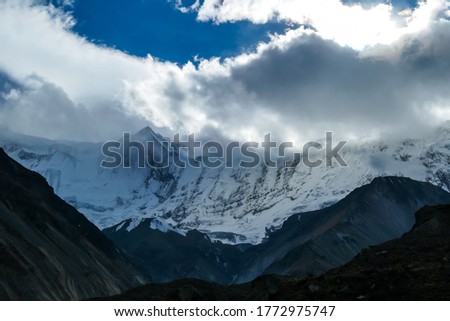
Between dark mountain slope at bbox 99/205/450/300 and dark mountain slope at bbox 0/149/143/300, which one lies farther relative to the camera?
dark mountain slope at bbox 0/149/143/300

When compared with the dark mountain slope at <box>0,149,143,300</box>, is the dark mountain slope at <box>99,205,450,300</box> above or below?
below

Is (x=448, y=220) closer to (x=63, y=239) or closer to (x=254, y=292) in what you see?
(x=254, y=292)

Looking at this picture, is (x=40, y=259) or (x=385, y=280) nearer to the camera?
(x=385, y=280)

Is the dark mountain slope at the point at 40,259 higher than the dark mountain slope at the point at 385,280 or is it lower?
higher

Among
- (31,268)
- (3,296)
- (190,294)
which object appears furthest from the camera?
(31,268)

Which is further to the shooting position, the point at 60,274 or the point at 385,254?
the point at 60,274

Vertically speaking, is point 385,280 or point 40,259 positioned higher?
point 40,259

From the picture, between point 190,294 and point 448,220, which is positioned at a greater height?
point 448,220

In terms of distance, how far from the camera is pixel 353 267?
56406 mm

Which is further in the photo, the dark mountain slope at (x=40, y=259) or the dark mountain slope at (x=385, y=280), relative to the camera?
the dark mountain slope at (x=40, y=259)
